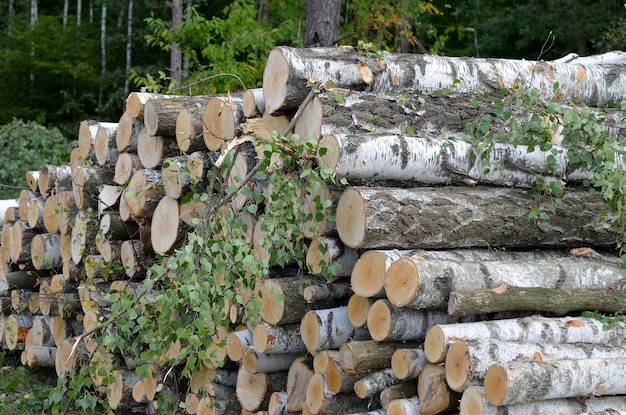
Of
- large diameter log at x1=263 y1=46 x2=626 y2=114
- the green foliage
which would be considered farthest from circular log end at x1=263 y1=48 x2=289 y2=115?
the green foliage

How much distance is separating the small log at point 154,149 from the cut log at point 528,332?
2.58 meters

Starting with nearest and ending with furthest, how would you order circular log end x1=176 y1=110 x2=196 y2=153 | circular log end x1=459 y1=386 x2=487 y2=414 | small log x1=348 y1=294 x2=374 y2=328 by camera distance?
circular log end x1=459 y1=386 x2=487 y2=414 < small log x1=348 y1=294 x2=374 y2=328 < circular log end x1=176 y1=110 x2=196 y2=153

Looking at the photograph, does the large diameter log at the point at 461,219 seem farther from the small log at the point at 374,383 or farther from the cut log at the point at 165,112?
the cut log at the point at 165,112

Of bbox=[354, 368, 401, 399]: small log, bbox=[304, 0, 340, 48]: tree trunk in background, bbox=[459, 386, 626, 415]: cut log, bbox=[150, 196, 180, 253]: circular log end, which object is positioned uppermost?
bbox=[304, 0, 340, 48]: tree trunk in background

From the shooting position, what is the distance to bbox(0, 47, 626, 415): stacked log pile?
14.1 feet

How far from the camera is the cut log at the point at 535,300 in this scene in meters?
4.31

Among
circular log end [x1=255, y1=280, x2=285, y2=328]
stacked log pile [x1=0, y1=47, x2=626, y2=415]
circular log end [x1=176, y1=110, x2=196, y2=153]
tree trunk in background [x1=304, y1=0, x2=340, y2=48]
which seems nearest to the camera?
stacked log pile [x1=0, y1=47, x2=626, y2=415]

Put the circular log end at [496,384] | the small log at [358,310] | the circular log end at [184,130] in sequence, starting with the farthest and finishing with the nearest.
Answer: the circular log end at [184,130]
the small log at [358,310]
the circular log end at [496,384]

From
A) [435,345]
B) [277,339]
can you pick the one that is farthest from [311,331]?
[435,345]

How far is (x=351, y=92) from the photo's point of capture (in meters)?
5.06

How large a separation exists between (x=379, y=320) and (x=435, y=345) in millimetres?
427

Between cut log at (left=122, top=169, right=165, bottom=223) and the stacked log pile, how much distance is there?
0.01 meters

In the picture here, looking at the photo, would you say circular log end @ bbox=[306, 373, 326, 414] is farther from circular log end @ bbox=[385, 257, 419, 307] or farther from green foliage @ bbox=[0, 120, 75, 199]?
green foliage @ bbox=[0, 120, 75, 199]

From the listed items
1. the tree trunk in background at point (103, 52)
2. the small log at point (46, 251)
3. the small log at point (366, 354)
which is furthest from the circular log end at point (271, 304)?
the tree trunk in background at point (103, 52)
